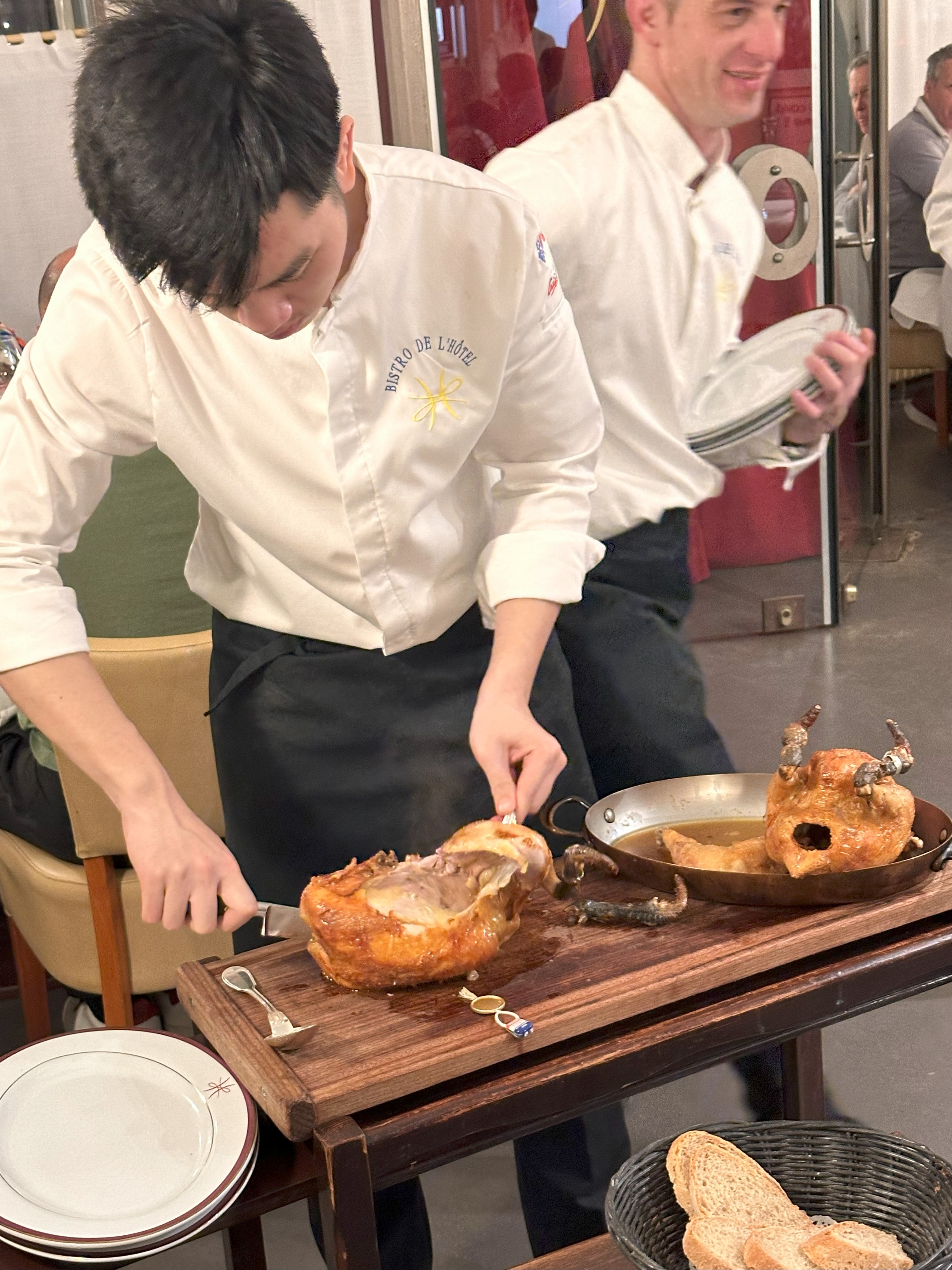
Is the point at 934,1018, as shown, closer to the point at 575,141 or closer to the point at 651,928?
the point at 651,928

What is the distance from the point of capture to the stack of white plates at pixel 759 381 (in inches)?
98.4

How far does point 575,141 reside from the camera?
7.47 ft

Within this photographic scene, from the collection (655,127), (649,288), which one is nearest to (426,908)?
(649,288)

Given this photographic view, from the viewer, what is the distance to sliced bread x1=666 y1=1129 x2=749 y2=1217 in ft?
3.76

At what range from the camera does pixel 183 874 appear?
1.35 metres

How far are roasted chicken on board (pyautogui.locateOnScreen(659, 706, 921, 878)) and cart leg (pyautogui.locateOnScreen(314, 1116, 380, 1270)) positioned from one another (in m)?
0.46

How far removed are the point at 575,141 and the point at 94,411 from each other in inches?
44.7

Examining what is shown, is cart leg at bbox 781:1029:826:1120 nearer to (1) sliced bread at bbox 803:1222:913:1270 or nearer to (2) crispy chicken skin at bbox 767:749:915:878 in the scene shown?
(2) crispy chicken skin at bbox 767:749:915:878

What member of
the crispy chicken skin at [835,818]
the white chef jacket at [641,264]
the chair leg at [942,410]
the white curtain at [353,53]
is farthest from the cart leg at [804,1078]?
the white curtain at [353,53]

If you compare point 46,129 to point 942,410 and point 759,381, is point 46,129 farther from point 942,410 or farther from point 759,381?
point 942,410

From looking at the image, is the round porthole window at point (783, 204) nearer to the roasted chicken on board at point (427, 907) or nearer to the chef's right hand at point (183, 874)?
the roasted chicken on board at point (427, 907)

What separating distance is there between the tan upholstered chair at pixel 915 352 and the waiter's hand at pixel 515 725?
1.37 m

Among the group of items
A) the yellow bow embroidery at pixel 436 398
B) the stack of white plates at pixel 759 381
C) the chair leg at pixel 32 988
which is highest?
the yellow bow embroidery at pixel 436 398

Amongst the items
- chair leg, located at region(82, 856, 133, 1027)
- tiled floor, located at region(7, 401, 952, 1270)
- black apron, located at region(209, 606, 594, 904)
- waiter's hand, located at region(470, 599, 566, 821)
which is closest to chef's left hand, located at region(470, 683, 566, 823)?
waiter's hand, located at region(470, 599, 566, 821)
